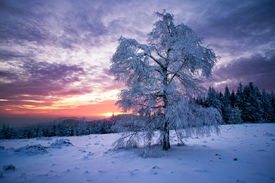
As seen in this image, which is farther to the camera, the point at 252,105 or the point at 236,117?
the point at 252,105

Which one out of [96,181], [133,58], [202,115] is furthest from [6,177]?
[202,115]

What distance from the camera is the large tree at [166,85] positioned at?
21.7 ft

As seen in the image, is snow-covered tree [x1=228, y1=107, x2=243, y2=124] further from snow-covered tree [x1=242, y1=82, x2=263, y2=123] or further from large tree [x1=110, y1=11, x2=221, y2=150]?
large tree [x1=110, y1=11, x2=221, y2=150]

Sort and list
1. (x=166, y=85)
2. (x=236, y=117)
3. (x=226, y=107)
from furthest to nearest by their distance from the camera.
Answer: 1. (x=226, y=107)
2. (x=236, y=117)
3. (x=166, y=85)

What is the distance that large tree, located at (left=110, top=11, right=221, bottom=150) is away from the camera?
21.7 ft

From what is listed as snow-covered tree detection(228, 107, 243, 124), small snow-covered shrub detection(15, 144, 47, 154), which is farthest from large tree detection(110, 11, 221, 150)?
snow-covered tree detection(228, 107, 243, 124)

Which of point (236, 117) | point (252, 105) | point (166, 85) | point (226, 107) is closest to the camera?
point (166, 85)

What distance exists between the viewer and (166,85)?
7.74 meters

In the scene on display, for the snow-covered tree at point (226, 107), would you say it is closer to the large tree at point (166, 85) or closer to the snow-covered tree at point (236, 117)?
the snow-covered tree at point (236, 117)

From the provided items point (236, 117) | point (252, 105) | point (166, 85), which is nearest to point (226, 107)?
point (252, 105)

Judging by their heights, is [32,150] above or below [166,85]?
below

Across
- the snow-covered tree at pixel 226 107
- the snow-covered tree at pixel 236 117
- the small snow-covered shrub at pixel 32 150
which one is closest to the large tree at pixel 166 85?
the small snow-covered shrub at pixel 32 150

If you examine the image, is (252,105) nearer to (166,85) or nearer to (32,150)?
(166,85)

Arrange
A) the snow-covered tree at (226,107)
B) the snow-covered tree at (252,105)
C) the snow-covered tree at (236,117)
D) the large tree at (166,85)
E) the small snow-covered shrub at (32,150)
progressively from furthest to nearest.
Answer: the snow-covered tree at (226,107), the snow-covered tree at (252,105), the snow-covered tree at (236,117), the small snow-covered shrub at (32,150), the large tree at (166,85)
